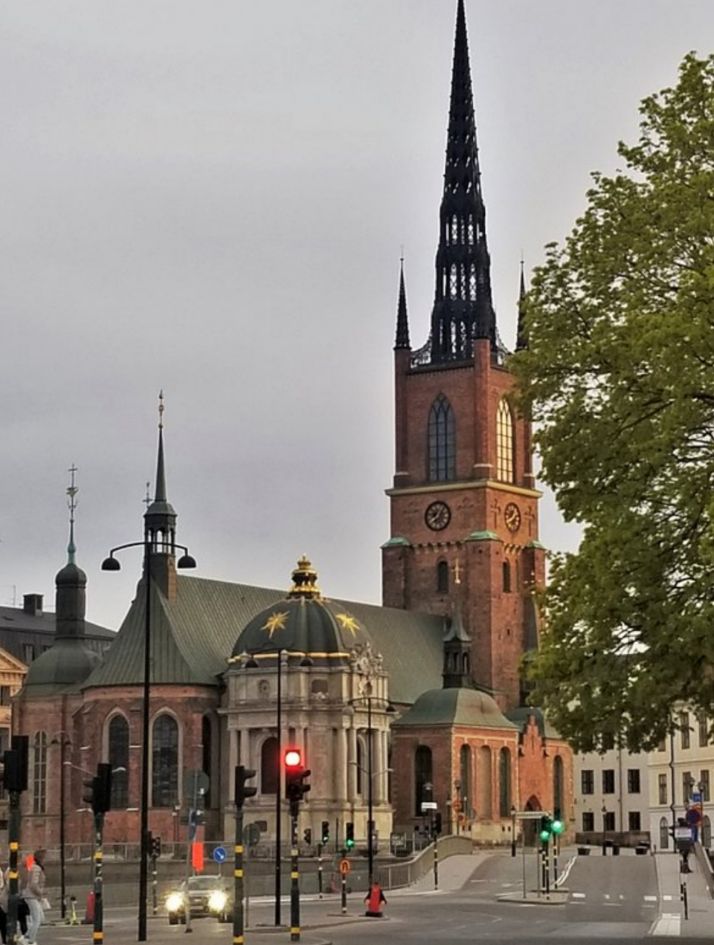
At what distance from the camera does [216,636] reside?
12156 cm

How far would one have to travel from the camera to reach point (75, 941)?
44.3 metres

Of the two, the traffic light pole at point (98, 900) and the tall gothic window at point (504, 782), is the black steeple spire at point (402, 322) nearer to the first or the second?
the tall gothic window at point (504, 782)

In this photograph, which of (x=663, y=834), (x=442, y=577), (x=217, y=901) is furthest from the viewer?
(x=442, y=577)

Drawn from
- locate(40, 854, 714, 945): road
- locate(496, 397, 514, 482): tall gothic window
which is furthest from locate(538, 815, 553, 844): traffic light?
locate(496, 397, 514, 482): tall gothic window

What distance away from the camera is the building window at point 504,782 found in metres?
126

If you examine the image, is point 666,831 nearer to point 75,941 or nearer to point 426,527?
point 426,527

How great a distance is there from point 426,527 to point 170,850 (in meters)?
35.5

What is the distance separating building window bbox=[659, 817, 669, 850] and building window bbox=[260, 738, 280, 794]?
24.3m

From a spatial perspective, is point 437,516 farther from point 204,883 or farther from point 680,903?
point 204,883

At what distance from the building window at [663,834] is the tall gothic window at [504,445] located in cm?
2440

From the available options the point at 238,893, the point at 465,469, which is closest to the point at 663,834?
the point at 465,469

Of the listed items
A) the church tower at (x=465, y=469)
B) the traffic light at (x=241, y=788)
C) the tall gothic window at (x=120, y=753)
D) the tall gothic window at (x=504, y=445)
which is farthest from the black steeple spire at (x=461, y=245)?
the traffic light at (x=241, y=788)

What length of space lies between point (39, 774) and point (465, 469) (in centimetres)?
3423

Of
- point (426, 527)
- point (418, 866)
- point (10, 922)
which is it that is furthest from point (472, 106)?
point (10, 922)
